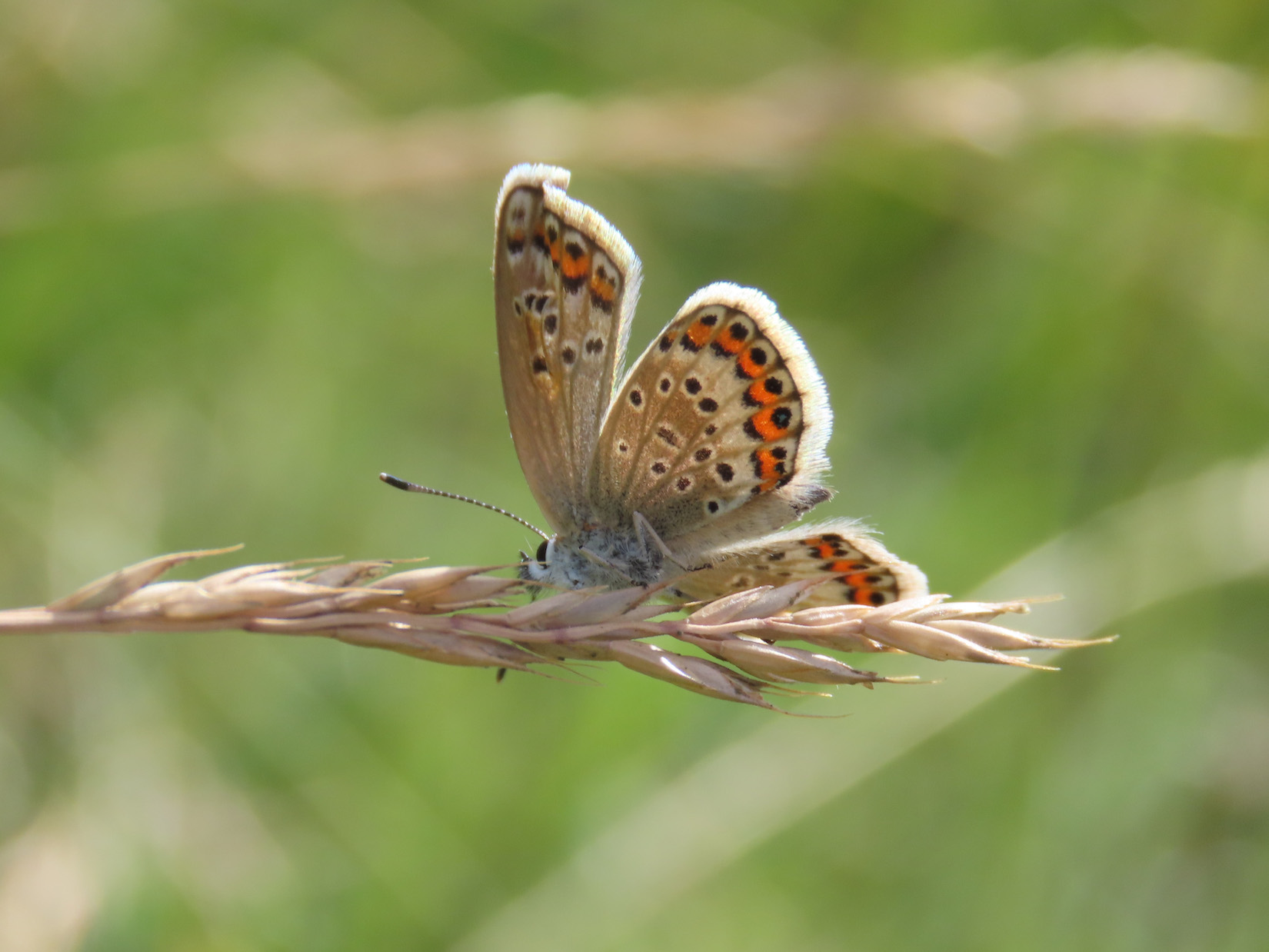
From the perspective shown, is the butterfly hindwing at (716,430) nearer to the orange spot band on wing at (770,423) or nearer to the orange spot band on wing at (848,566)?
the orange spot band on wing at (770,423)

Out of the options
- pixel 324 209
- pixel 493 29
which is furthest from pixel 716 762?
pixel 493 29

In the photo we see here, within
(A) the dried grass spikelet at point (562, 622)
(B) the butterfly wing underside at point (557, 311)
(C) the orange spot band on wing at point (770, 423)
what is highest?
(B) the butterfly wing underside at point (557, 311)

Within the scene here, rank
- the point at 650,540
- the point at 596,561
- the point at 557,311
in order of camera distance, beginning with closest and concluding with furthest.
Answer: the point at 557,311, the point at 596,561, the point at 650,540

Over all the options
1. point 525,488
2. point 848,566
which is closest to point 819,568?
point 848,566

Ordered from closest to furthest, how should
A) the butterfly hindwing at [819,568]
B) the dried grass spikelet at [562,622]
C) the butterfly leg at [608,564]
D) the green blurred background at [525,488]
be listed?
the dried grass spikelet at [562,622] < the butterfly hindwing at [819,568] < the butterfly leg at [608,564] < the green blurred background at [525,488]

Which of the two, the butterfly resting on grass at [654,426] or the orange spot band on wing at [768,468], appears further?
the orange spot band on wing at [768,468]

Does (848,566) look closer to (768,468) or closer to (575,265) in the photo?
(768,468)

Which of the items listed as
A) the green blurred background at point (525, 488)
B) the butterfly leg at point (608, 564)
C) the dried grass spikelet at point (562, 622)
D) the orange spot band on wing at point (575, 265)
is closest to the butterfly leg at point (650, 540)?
the butterfly leg at point (608, 564)
